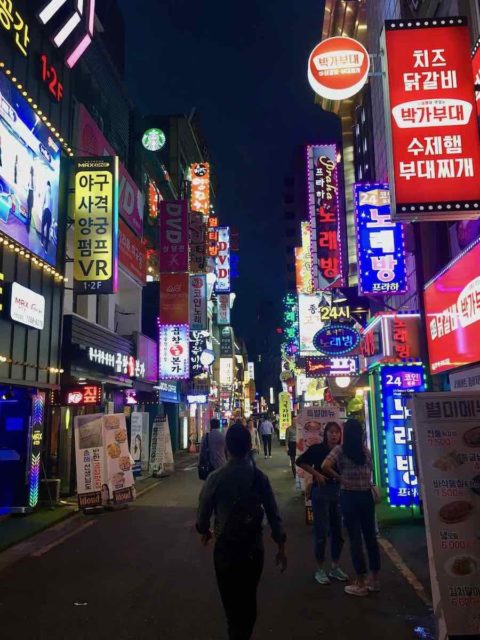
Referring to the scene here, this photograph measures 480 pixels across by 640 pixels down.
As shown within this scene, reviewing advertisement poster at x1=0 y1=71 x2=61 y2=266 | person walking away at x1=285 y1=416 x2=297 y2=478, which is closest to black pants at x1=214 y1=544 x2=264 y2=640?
advertisement poster at x1=0 y1=71 x2=61 y2=266

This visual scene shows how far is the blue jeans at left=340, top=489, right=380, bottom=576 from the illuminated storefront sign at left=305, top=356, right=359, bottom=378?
15.0 m

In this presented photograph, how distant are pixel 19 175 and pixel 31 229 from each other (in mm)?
1211

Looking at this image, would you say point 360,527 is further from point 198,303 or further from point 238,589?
point 198,303

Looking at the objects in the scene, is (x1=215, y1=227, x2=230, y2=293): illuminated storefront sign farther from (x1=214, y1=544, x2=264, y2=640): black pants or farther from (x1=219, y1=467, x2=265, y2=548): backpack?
(x1=214, y1=544, x2=264, y2=640): black pants

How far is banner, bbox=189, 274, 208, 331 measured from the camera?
92.7 feet

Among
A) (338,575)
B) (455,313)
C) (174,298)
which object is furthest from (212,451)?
(174,298)

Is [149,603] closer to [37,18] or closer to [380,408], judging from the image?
[380,408]

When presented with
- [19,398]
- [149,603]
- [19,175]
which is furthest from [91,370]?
[149,603]

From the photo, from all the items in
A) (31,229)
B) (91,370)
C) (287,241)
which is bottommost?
(91,370)

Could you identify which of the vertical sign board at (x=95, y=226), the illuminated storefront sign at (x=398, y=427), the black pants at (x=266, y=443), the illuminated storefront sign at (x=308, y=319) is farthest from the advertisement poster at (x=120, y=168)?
the black pants at (x=266, y=443)

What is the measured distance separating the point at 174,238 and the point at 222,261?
22.0 m

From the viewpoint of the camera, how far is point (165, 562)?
7598 mm

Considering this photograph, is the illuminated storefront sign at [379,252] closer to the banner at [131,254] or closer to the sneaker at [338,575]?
the sneaker at [338,575]

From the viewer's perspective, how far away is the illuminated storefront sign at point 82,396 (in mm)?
13273
